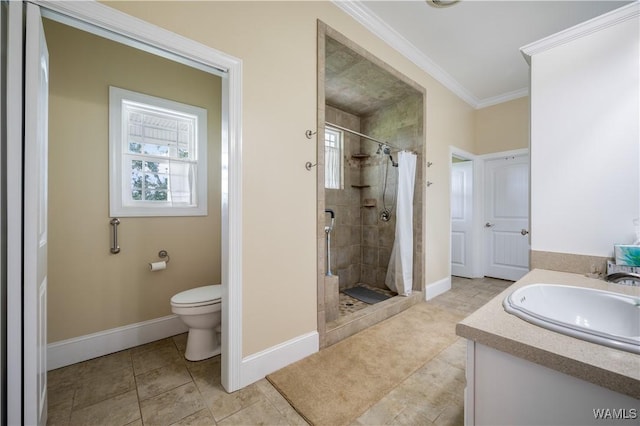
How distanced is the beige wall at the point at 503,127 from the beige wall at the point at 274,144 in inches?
123

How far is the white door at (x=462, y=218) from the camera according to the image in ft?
13.7

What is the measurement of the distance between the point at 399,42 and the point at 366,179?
1.77 metres

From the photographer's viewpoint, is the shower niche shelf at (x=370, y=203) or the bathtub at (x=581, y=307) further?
the shower niche shelf at (x=370, y=203)

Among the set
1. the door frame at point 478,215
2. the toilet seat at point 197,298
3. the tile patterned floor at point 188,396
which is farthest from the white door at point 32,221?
the door frame at point 478,215

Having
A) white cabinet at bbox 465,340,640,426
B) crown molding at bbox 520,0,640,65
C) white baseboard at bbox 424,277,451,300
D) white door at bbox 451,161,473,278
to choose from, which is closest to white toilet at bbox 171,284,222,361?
white cabinet at bbox 465,340,640,426

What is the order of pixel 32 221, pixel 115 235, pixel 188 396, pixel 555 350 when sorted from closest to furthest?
pixel 555 350 → pixel 32 221 → pixel 188 396 → pixel 115 235

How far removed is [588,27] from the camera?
4.99 feet

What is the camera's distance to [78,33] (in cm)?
189

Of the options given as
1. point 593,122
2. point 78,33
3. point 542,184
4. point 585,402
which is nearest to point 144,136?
point 78,33

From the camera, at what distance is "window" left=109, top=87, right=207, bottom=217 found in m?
2.05

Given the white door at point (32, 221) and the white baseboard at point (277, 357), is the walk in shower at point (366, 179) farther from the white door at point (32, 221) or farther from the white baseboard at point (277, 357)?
the white door at point (32, 221)

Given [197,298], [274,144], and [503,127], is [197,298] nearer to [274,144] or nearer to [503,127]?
[274,144]

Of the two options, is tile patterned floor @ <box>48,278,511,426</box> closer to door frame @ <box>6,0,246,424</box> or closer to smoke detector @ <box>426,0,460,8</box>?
door frame @ <box>6,0,246,424</box>

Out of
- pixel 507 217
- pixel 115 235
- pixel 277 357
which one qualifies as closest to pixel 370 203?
pixel 507 217
